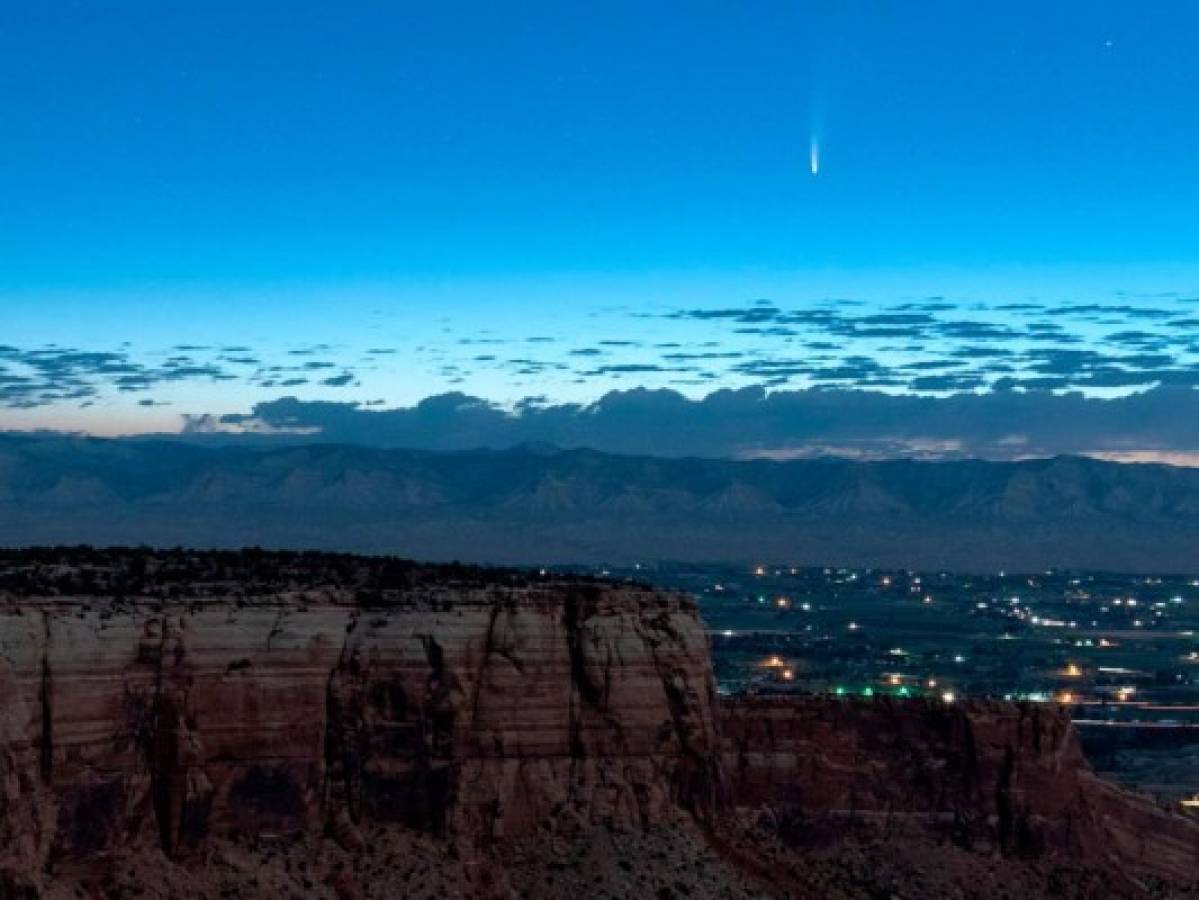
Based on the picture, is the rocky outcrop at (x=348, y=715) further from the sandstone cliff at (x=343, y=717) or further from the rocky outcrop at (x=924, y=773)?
the rocky outcrop at (x=924, y=773)

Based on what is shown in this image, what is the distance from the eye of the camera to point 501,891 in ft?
194

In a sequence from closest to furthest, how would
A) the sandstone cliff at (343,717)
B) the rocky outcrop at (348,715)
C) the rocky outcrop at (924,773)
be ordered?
the rocky outcrop at (348,715), the sandstone cliff at (343,717), the rocky outcrop at (924,773)

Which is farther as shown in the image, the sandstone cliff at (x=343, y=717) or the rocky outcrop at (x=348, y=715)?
the sandstone cliff at (x=343, y=717)

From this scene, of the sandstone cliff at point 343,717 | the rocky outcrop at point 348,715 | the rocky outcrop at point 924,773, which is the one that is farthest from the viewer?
the rocky outcrop at point 924,773

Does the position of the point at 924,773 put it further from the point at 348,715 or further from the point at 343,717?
the point at 343,717

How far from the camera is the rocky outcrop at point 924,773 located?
2923 inches

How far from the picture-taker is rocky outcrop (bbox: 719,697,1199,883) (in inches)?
2923

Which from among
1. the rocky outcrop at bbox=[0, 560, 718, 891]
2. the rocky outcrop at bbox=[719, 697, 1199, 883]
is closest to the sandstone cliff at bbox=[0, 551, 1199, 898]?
the rocky outcrop at bbox=[0, 560, 718, 891]

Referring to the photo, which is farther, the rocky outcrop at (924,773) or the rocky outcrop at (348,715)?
the rocky outcrop at (924,773)

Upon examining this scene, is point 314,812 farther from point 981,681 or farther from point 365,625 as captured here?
point 981,681

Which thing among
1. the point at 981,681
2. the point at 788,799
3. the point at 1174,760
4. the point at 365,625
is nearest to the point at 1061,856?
the point at 788,799

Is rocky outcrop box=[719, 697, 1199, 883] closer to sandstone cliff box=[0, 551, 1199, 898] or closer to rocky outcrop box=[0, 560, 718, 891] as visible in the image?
sandstone cliff box=[0, 551, 1199, 898]

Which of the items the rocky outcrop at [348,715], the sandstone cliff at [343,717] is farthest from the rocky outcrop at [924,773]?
the rocky outcrop at [348,715]

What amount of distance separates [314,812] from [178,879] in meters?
4.29
